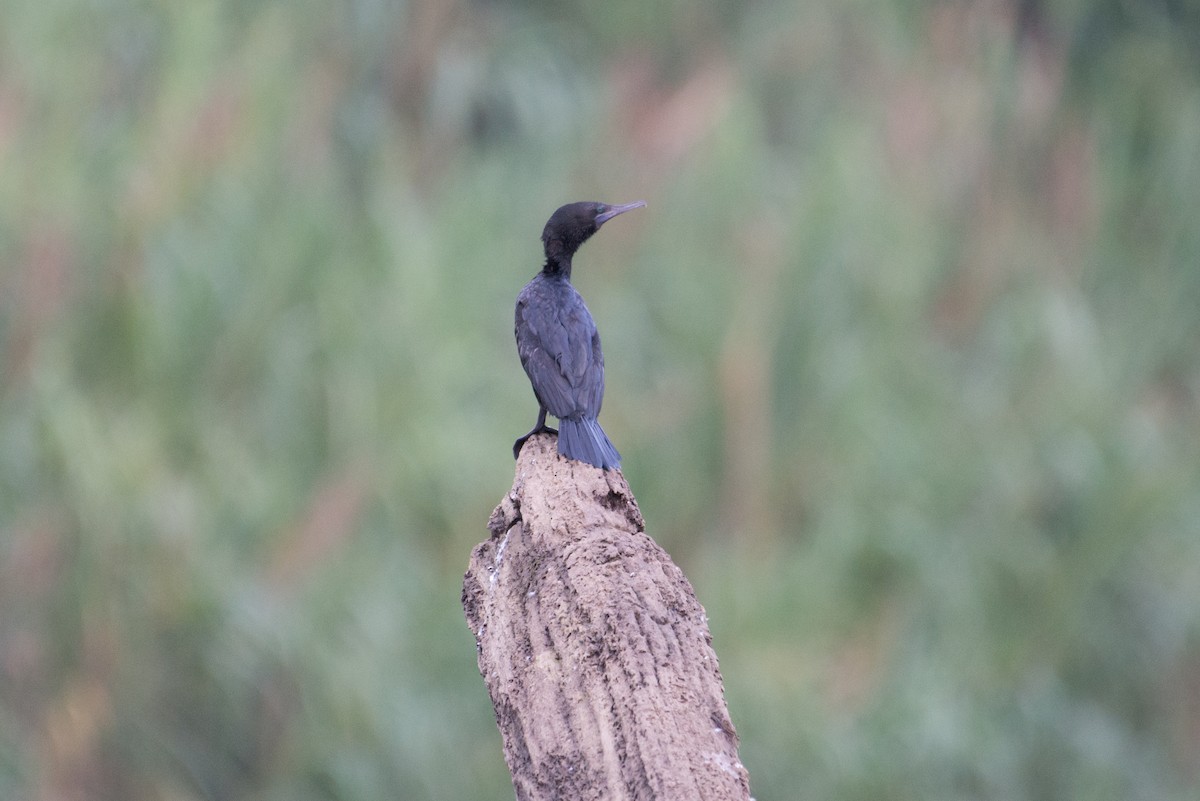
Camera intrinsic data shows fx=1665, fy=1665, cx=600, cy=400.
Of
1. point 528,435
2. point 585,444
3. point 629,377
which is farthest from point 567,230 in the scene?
point 629,377

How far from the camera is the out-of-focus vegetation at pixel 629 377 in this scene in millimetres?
6816

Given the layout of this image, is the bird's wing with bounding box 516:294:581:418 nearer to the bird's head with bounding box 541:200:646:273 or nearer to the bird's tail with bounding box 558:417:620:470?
the bird's tail with bounding box 558:417:620:470

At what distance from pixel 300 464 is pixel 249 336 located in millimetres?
756

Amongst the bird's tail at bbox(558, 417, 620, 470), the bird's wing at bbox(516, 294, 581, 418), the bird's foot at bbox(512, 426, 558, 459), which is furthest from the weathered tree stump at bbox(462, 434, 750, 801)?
the bird's wing at bbox(516, 294, 581, 418)

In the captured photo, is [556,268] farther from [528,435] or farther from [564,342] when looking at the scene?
[528,435]

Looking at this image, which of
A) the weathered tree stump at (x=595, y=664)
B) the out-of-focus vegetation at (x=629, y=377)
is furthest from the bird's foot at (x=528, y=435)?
the out-of-focus vegetation at (x=629, y=377)

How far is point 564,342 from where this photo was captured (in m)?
4.50

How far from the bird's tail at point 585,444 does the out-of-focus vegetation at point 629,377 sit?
114 inches

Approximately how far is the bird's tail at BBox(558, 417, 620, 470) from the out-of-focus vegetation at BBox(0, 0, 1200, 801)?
2902 mm

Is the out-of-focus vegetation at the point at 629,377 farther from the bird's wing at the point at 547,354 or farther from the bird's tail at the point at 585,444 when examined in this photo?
the bird's tail at the point at 585,444

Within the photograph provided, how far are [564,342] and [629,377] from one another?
3778mm

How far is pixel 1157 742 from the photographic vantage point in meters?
7.64

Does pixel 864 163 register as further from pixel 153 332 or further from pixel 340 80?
pixel 153 332

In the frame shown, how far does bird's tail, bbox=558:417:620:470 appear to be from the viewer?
11.5ft
